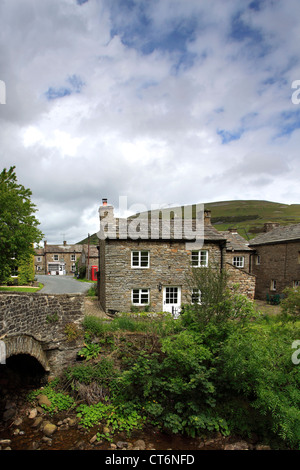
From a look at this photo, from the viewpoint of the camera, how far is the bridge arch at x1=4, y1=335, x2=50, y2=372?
8137 mm

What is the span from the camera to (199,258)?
58.4 ft

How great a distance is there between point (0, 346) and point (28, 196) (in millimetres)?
12726

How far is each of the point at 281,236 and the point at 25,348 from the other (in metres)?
23.9

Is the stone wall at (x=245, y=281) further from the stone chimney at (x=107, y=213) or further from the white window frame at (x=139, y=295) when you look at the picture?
the stone chimney at (x=107, y=213)

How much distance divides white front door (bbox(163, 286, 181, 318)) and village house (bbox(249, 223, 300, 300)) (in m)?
11.8

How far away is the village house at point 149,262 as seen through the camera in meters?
16.8

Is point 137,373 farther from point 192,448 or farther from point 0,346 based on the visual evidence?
point 0,346

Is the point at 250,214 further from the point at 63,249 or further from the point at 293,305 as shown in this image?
the point at 293,305

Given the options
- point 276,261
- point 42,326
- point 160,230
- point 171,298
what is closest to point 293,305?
point 171,298

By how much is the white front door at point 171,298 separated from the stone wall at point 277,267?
12.2 metres

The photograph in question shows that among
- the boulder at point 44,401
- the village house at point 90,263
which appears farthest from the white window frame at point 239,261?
the boulder at point 44,401

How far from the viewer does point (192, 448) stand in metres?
8.17

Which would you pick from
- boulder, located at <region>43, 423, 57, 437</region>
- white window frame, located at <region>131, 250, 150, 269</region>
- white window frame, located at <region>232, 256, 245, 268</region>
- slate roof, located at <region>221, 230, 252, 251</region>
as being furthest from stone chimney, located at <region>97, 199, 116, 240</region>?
white window frame, located at <region>232, 256, 245, 268</region>
